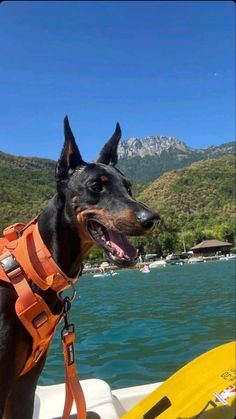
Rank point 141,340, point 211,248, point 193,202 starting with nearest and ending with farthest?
point 141,340, point 211,248, point 193,202

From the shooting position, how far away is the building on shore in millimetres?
127250

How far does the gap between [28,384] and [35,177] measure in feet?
249

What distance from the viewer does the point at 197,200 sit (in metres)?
169

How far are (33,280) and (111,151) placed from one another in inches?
40.1

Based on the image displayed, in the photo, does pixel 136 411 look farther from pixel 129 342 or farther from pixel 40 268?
pixel 129 342

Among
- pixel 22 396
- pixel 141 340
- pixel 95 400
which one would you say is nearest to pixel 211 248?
pixel 141 340

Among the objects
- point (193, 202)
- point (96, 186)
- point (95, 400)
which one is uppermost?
point (193, 202)

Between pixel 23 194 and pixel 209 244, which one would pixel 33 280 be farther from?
pixel 209 244

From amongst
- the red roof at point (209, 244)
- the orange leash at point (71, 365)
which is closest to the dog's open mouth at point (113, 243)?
the orange leash at point (71, 365)

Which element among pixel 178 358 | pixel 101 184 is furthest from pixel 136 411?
pixel 178 358

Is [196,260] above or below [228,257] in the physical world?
above

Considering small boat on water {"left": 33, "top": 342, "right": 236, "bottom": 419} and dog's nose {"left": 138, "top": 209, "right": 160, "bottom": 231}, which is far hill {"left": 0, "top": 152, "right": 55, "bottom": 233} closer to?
dog's nose {"left": 138, "top": 209, "right": 160, "bottom": 231}

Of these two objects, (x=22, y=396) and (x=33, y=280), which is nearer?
(x=33, y=280)

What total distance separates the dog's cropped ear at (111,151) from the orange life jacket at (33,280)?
686 mm
